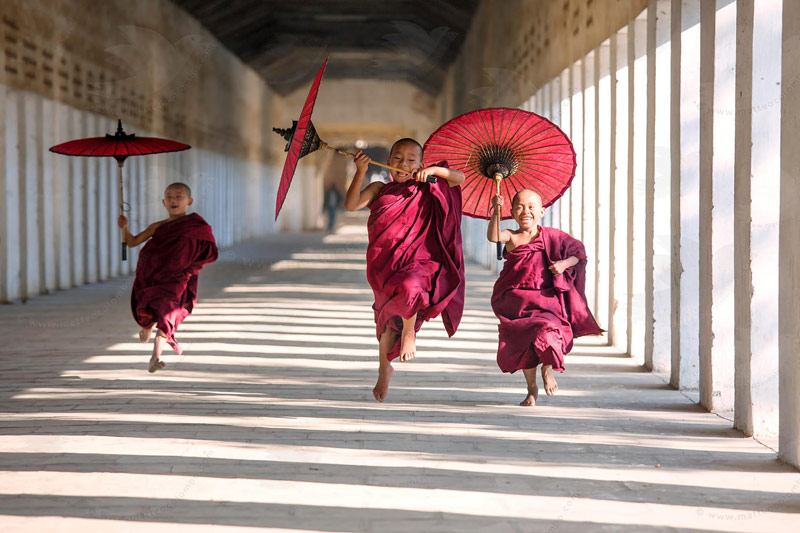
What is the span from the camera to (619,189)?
823 cm

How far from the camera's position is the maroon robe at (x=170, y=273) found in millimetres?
6918

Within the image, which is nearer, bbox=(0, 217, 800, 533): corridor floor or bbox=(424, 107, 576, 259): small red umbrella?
bbox=(0, 217, 800, 533): corridor floor

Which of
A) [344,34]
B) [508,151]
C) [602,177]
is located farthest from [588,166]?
[344,34]

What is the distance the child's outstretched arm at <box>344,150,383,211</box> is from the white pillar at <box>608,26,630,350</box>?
296 centimetres

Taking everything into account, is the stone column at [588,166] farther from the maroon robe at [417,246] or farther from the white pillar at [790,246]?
the white pillar at [790,246]

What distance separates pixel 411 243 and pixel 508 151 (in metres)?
0.84

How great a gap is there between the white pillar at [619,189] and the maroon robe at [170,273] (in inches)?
131

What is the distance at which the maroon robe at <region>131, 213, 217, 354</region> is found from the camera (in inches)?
272

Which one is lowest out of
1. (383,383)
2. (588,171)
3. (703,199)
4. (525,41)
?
(383,383)

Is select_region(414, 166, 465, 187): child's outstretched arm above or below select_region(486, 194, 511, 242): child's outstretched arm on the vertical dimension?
above

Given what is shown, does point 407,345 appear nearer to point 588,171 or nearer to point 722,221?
point 722,221

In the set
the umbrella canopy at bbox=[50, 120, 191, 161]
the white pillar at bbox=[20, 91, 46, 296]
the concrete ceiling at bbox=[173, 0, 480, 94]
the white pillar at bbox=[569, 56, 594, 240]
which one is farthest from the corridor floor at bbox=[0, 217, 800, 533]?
the concrete ceiling at bbox=[173, 0, 480, 94]

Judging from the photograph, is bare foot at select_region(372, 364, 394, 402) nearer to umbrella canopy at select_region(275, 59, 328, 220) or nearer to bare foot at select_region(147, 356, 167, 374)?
umbrella canopy at select_region(275, 59, 328, 220)

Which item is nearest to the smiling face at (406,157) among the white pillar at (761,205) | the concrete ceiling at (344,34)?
the white pillar at (761,205)
